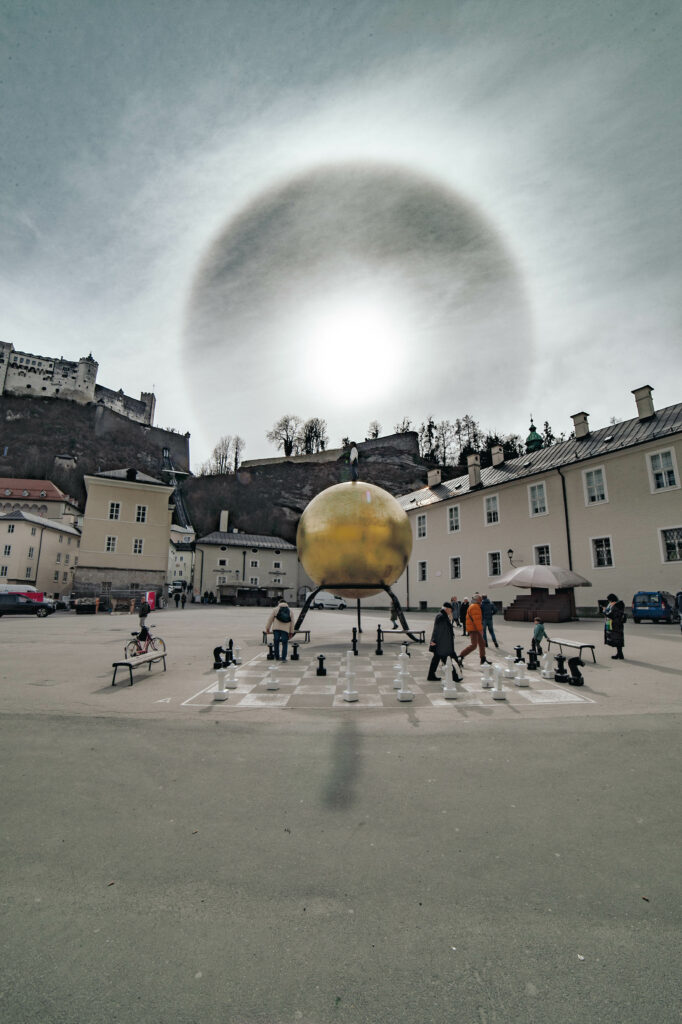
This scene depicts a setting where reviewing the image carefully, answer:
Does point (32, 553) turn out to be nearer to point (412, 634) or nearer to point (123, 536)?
point (123, 536)

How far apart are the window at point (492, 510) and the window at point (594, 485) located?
22.6 feet

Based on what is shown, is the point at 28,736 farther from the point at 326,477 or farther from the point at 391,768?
the point at 326,477

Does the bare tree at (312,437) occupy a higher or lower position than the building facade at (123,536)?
higher

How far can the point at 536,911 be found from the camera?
2895 millimetres

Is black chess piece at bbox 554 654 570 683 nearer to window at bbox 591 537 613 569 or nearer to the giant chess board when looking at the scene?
the giant chess board

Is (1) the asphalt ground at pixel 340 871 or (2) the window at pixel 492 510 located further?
(2) the window at pixel 492 510

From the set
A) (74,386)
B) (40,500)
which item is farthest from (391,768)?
(74,386)

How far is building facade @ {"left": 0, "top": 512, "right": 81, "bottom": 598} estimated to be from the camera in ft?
154

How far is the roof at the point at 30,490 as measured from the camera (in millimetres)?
67062

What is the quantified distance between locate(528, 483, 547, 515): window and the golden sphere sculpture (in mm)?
19706

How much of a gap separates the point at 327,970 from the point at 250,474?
89.8m

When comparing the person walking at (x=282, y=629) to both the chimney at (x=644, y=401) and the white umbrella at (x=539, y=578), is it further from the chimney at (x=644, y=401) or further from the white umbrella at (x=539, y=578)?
the chimney at (x=644, y=401)

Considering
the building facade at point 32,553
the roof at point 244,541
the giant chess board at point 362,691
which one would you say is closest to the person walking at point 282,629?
the giant chess board at point 362,691

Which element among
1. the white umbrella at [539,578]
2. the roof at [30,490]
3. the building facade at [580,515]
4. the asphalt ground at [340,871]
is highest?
the roof at [30,490]
